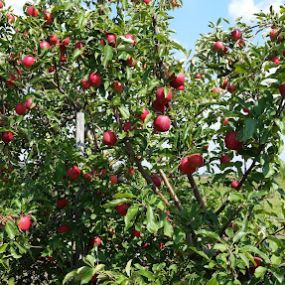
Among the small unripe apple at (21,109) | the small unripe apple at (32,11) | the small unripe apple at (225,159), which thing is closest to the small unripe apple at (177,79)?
the small unripe apple at (225,159)

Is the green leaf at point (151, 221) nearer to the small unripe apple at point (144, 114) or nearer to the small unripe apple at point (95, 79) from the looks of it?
the small unripe apple at point (144, 114)

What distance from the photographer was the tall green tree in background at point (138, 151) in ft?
7.17

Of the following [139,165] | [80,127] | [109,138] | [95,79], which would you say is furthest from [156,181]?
[80,127]

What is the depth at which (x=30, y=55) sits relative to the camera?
3.63m

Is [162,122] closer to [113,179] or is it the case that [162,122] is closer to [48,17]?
[113,179]

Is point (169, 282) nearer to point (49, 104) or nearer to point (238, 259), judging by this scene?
point (238, 259)

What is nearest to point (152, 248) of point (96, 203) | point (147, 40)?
point (96, 203)

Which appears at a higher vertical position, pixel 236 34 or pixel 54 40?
pixel 236 34

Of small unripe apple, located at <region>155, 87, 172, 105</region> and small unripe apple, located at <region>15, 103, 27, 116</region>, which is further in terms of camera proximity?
small unripe apple, located at <region>15, 103, 27, 116</region>

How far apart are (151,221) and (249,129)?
67 cm

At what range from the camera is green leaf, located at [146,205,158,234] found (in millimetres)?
Result: 2219

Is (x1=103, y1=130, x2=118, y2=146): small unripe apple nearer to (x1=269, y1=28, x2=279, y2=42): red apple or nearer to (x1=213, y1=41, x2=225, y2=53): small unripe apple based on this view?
(x1=269, y1=28, x2=279, y2=42): red apple

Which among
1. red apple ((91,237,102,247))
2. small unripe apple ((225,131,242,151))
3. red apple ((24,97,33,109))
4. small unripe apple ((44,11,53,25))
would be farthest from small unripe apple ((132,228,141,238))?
small unripe apple ((44,11,53,25))

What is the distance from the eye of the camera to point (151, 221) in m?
2.23
